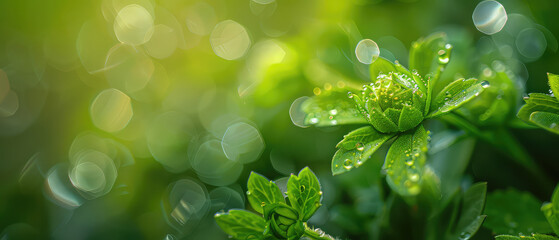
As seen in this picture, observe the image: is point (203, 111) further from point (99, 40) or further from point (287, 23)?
point (99, 40)

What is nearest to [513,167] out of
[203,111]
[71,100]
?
[203,111]

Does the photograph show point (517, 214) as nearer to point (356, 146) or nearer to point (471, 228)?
point (471, 228)

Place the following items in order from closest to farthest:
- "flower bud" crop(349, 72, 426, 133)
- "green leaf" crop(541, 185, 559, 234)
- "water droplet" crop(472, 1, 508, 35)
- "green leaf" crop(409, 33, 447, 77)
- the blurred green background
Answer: "green leaf" crop(541, 185, 559, 234)
"flower bud" crop(349, 72, 426, 133)
"green leaf" crop(409, 33, 447, 77)
the blurred green background
"water droplet" crop(472, 1, 508, 35)

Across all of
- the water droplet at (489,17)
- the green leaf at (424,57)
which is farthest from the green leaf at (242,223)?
the water droplet at (489,17)

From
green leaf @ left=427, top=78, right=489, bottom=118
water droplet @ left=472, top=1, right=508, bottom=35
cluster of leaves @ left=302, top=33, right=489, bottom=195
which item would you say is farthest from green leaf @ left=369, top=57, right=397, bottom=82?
water droplet @ left=472, top=1, right=508, bottom=35

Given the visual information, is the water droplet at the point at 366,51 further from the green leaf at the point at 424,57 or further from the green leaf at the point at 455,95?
the green leaf at the point at 455,95

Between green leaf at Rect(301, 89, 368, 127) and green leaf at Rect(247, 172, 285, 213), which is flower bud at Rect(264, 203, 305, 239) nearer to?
green leaf at Rect(247, 172, 285, 213)
